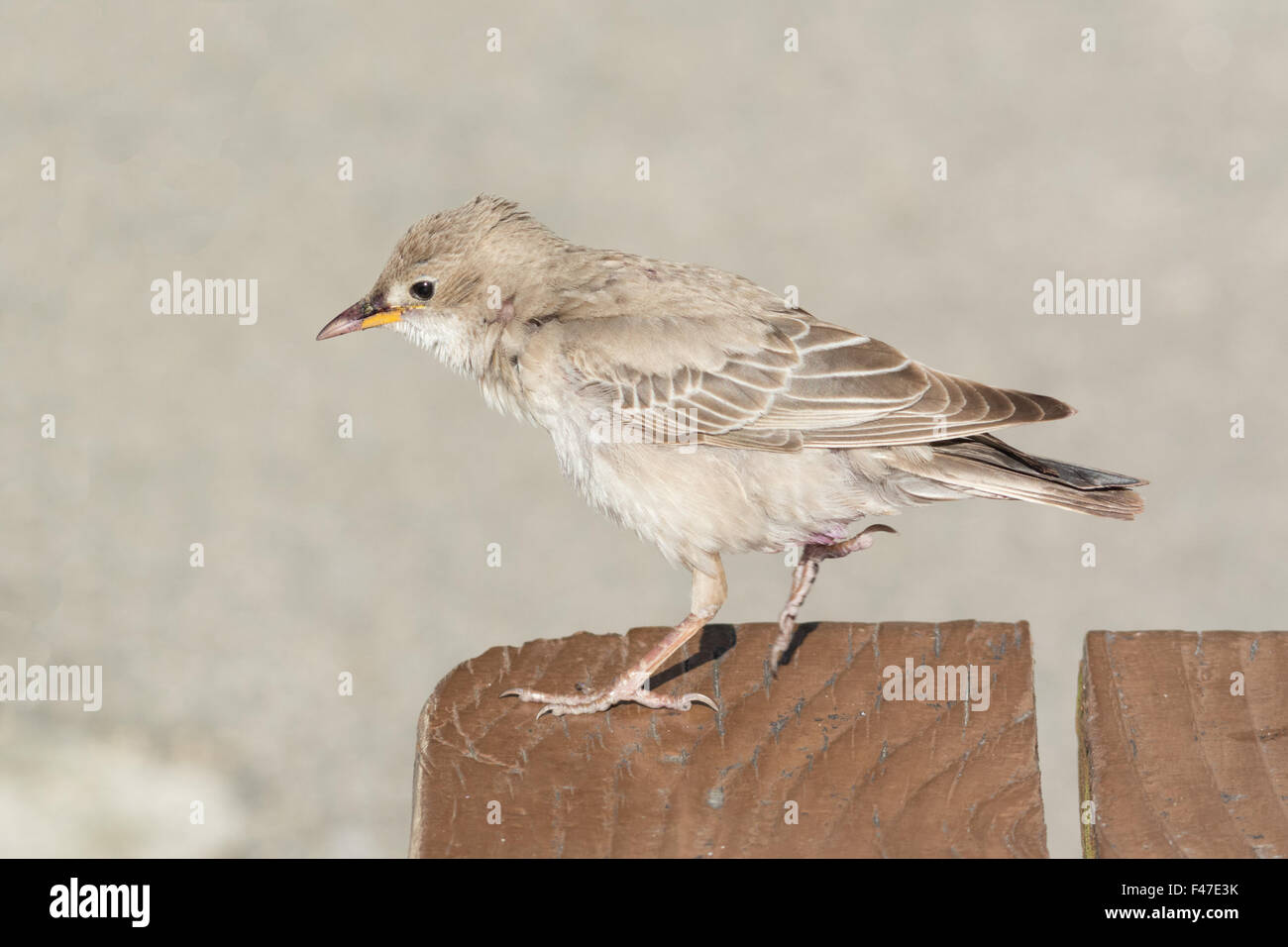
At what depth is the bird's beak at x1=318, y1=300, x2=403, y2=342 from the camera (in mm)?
5660

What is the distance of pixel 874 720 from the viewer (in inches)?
174

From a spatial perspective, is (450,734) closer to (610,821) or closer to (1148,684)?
(610,821)

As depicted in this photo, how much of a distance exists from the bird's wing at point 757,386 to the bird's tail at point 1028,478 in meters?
0.21

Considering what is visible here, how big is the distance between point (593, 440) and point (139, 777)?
532 centimetres

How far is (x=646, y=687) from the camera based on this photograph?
4781mm

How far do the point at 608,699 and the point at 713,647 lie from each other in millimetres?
614

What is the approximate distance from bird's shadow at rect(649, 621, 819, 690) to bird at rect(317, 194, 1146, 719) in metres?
0.08

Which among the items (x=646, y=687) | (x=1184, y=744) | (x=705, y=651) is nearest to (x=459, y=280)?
(x=705, y=651)

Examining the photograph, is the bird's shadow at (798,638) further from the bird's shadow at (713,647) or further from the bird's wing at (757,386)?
the bird's wing at (757,386)

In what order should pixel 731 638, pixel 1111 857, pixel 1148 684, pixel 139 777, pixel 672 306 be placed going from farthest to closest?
pixel 139 777
pixel 672 306
pixel 731 638
pixel 1148 684
pixel 1111 857

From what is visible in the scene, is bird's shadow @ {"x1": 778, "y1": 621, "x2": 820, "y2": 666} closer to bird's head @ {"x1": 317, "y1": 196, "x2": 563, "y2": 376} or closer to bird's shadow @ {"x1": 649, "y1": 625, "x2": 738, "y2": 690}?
bird's shadow @ {"x1": 649, "y1": 625, "x2": 738, "y2": 690}

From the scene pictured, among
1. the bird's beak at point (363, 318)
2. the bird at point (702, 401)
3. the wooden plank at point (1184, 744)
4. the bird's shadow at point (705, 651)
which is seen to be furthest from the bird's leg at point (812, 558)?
the bird's beak at point (363, 318)

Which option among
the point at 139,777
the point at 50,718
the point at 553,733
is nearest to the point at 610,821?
the point at 553,733

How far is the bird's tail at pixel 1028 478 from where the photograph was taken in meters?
5.09
